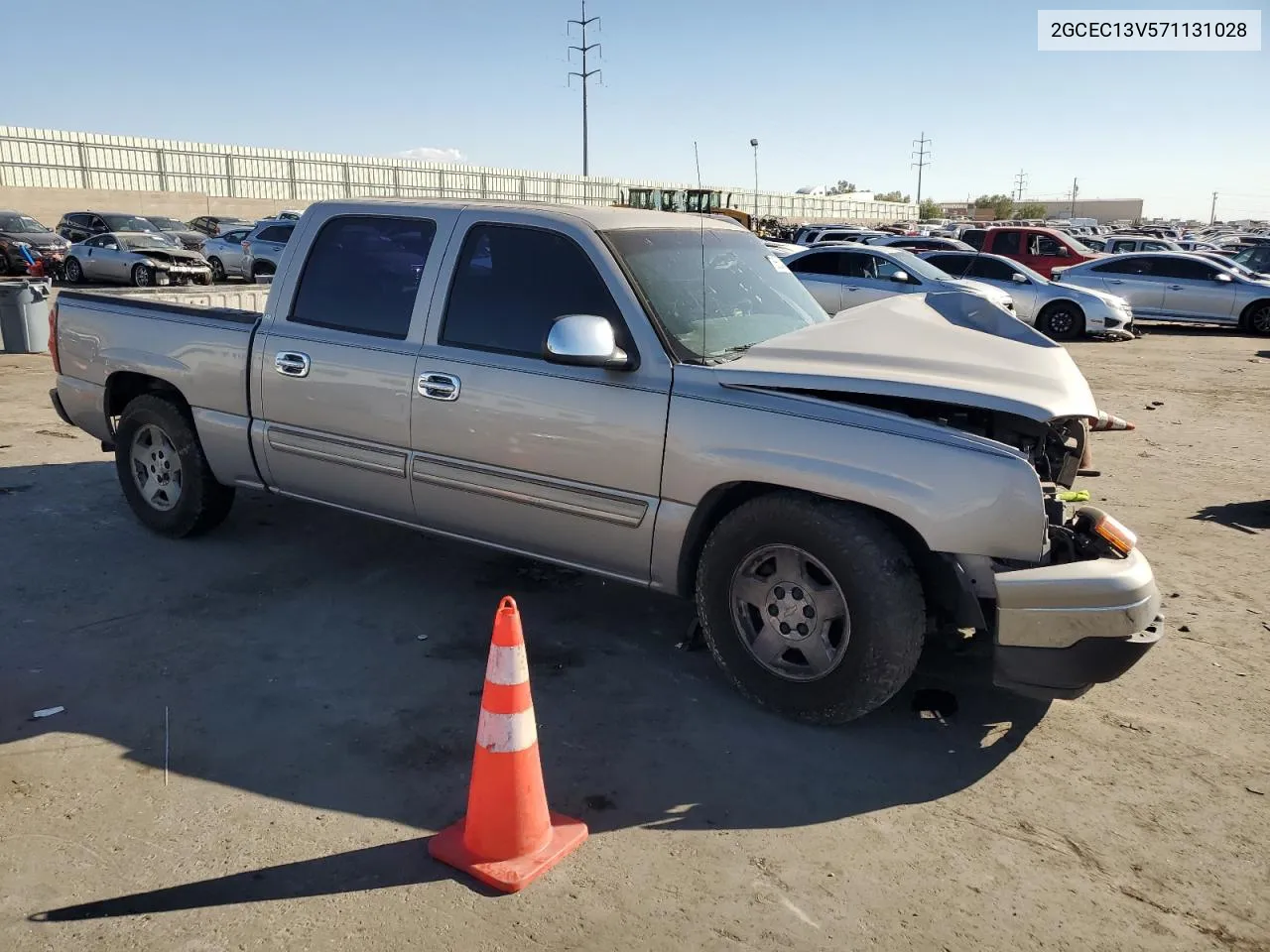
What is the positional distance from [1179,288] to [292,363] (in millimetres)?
18984

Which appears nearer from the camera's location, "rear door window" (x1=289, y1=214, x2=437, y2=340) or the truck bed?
"rear door window" (x1=289, y1=214, x2=437, y2=340)

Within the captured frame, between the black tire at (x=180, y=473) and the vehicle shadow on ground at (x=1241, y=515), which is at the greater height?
the black tire at (x=180, y=473)

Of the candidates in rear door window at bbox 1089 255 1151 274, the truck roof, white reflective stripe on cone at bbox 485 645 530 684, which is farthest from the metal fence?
white reflective stripe on cone at bbox 485 645 530 684

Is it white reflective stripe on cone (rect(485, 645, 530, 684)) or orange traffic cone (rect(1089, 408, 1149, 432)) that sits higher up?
orange traffic cone (rect(1089, 408, 1149, 432))

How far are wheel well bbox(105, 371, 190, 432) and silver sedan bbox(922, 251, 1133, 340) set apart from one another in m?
14.5

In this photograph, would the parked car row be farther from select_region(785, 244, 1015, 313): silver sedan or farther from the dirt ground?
the dirt ground

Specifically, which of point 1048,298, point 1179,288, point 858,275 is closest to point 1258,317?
point 1179,288

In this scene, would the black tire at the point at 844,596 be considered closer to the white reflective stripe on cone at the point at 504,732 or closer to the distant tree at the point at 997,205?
the white reflective stripe on cone at the point at 504,732

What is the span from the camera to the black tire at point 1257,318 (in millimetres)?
18969

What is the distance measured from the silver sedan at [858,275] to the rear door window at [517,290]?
35.4ft

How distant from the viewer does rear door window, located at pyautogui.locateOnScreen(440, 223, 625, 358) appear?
4270 millimetres

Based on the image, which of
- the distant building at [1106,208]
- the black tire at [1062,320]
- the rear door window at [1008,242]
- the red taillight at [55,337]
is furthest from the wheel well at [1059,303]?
the distant building at [1106,208]

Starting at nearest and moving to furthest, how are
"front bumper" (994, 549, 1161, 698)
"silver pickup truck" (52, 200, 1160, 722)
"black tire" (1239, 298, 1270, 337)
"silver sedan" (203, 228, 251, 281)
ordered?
"front bumper" (994, 549, 1161, 698)
"silver pickup truck" (52, 200, 1160, 722)
"black tire" (1239, 298, 1270, 337)
"silver sedan" (203, 228, 251, 281)

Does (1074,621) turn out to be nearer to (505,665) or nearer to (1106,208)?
(505,665)
